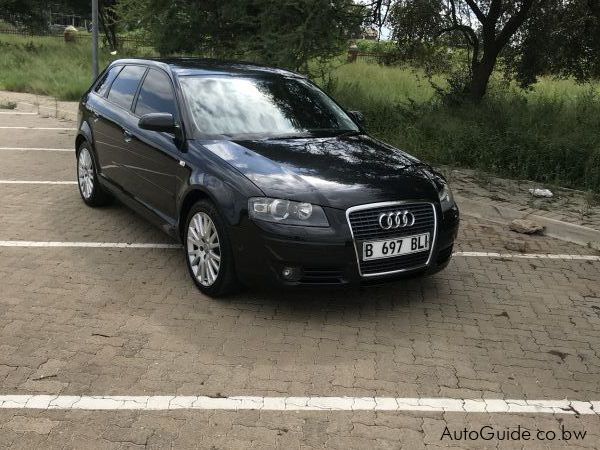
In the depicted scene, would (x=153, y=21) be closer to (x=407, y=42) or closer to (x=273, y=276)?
(x=407, y=42)

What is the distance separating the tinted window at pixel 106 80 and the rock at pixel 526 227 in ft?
14.7

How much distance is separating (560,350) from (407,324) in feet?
3.27

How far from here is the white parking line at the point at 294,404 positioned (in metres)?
3.26

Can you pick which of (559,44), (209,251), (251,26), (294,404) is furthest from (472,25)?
(294,404)

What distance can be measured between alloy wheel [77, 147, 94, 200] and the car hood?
2507mm

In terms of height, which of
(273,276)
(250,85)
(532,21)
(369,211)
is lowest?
(273,276)

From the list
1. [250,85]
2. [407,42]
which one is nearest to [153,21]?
[407,42]

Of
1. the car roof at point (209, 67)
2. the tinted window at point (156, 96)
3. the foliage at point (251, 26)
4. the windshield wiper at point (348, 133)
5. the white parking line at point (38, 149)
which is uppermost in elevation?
the foliage at point (251, 26)

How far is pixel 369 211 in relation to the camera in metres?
4.18

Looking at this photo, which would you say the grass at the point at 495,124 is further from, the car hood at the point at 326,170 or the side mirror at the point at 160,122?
the side mirror at the point at 160,122

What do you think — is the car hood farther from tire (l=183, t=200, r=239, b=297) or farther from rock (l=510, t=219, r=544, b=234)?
rock (l=510, t=219, r=544, b=234)

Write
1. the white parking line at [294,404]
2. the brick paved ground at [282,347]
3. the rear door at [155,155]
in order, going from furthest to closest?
the rear door at [155,155] < the white parking line at [294,404] < the brick paved ground at [282,347]

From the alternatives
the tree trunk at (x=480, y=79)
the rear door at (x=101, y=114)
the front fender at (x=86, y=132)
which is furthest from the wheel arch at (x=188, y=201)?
the tree trunk at (x=480, y=79)

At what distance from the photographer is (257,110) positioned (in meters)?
5.33
